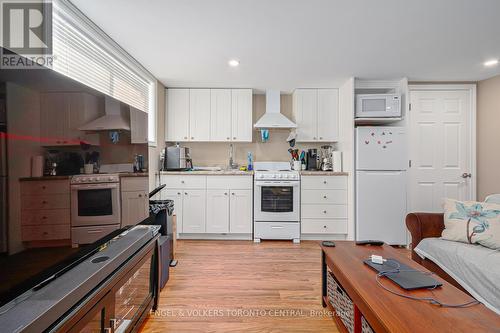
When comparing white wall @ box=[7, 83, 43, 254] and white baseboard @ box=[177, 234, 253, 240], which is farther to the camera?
white baseboard @ box=[177, 234, 253, 240]

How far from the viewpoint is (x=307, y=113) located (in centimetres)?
370

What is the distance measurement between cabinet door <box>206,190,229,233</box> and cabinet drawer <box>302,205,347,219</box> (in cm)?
116

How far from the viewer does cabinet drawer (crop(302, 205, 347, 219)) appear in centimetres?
335

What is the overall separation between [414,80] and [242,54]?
2612mm

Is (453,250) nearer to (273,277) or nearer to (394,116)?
(273,277)

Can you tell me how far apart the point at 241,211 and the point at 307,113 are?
1.90m

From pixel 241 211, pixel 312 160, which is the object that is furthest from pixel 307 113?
pixel 241 211

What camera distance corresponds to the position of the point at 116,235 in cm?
145

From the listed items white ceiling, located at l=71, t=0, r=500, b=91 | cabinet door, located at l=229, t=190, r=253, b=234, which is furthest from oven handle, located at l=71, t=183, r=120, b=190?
cabinet door, located at l=229, t=190, r=253, b=234

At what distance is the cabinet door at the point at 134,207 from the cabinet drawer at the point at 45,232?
454 mm

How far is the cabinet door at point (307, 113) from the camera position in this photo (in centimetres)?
369

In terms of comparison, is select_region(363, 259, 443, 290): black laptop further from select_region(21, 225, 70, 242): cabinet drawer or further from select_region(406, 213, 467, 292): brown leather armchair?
select_region(21, 225, 70, 242): cabinet drawer

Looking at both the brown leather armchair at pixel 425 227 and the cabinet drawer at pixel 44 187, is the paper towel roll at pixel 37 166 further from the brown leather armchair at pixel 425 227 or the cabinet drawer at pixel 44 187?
the brown leather armchair at pixel 425 227

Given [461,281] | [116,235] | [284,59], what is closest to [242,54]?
[284,59]
